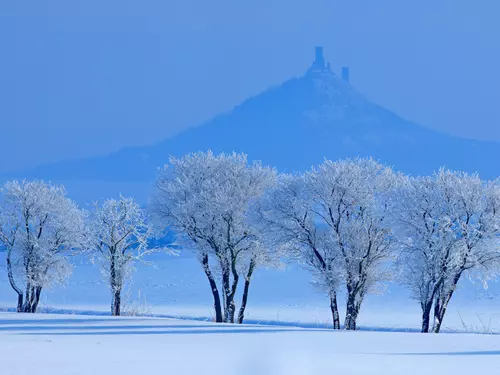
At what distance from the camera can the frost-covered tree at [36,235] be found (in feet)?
155

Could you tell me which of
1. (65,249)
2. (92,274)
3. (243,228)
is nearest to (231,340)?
(243,228)

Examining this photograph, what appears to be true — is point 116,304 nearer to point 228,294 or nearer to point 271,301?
point 228,294

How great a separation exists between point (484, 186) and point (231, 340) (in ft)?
83.1

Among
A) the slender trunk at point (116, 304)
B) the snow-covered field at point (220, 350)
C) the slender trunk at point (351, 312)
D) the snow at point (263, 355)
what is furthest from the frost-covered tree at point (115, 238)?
the snow at point (263, 355)

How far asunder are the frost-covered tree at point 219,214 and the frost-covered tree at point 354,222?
5.11 m

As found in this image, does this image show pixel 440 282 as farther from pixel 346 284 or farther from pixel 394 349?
pixel 394 349

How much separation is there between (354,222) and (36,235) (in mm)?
23503

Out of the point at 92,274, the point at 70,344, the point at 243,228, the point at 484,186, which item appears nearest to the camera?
the point at 70,344

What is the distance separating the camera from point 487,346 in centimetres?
1914

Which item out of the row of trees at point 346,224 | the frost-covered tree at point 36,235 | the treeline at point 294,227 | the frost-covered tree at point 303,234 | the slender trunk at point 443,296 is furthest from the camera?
the frost-covered tree at point 36,235

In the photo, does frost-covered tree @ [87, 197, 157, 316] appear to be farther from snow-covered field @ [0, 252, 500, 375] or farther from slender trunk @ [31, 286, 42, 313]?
snow-covered field @ [0, 252, 500, 375]

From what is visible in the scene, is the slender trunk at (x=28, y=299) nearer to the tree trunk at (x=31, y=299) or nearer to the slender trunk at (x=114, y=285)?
the tree trunk at (x=31, y=299)

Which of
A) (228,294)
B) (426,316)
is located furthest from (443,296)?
(228,294)

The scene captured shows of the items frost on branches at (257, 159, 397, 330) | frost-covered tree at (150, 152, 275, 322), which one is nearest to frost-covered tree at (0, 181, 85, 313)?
frost-covered tree at (150, 152, 275, 322)
